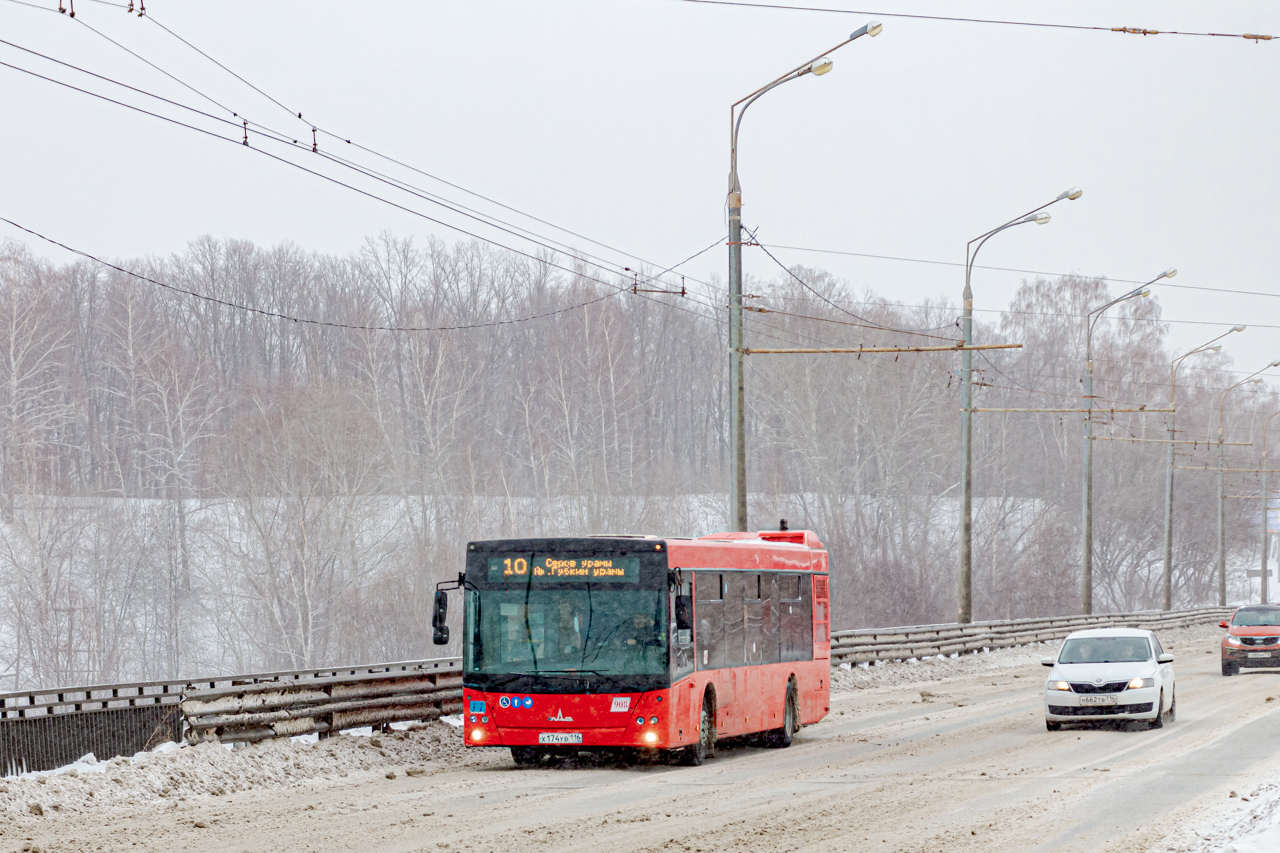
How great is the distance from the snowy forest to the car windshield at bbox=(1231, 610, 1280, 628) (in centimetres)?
1466

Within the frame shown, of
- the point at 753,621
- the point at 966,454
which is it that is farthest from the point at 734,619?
the point at 966,454

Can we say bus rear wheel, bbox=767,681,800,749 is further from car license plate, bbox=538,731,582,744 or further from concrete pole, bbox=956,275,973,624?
concrete pole, bbox=956,275,973,624

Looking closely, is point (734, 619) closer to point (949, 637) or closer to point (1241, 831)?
point (1241, 831)

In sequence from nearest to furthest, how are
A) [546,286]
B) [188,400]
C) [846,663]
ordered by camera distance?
[846,663], [188,400], [546,286]

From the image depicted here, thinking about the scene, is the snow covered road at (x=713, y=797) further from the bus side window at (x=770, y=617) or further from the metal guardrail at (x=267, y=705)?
the bus side window at (x=770, y=617)

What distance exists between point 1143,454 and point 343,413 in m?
46.7

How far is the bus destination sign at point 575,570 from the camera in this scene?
1661cm

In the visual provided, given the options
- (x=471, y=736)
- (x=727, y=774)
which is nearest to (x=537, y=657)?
(x=471, y=736)

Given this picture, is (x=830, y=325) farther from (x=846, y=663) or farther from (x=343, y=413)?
(x=846, y=663)

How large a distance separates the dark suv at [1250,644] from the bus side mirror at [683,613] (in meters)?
21.4

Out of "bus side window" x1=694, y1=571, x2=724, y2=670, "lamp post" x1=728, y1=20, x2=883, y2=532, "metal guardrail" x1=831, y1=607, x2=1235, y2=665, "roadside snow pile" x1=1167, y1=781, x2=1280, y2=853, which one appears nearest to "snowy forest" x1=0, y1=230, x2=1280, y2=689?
"metal guardrail" x1=831, y1=607, x2=1235, y2=665

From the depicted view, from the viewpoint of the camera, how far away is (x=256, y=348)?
83.9 m

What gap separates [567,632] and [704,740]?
231 centimetres

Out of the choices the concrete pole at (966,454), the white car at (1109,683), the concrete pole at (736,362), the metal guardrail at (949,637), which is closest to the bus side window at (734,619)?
the white car at (1109,683)
